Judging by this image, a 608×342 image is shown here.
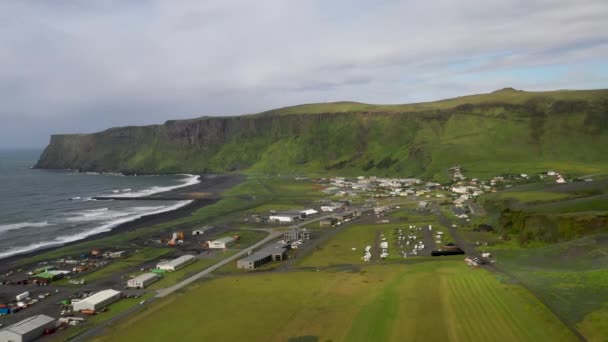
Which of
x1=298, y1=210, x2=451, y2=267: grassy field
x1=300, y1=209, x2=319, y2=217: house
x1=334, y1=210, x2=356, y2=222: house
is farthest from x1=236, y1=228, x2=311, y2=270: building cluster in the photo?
x1=300, y1=209, x2=319, y2=217: house

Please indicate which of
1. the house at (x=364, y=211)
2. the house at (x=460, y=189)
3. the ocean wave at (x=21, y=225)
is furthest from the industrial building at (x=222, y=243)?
the house at (x=460, y=189)

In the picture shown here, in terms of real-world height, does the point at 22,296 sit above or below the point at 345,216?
above

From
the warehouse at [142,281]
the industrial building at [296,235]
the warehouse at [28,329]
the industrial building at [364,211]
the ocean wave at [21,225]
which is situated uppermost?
the ocean wave at [21,225]

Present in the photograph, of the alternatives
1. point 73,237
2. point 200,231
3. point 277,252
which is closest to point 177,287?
point 277,252

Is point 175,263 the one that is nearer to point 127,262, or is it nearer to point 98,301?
point 127,262

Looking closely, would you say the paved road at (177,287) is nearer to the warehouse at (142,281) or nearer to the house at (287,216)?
the warehouse at (142,281)

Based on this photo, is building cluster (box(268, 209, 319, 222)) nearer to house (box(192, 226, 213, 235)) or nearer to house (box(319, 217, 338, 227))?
house (box(319, 217, 338, 227))
